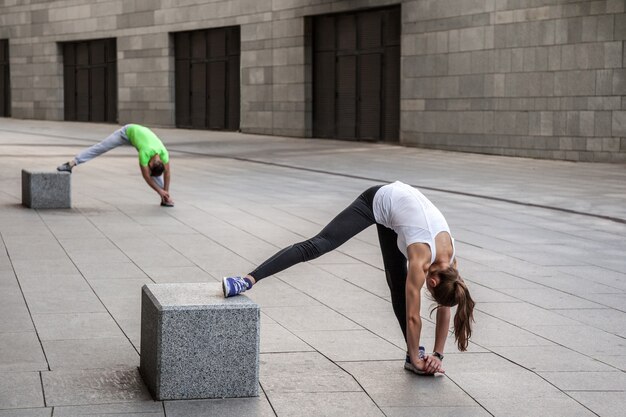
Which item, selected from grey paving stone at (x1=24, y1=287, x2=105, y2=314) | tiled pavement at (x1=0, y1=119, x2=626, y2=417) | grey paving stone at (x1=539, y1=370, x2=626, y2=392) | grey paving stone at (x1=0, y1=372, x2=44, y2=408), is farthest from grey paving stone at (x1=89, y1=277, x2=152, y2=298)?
grey paving stone at (x1=539, y1=370, x2=626, y2=392)

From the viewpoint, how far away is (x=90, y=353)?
695 centimetres

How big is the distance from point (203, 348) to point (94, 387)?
73 cm

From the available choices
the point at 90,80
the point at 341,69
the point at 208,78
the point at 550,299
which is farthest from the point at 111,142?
the point at 90,80

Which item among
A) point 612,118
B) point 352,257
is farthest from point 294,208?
point 612,118

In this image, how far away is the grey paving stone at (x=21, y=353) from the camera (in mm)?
6543

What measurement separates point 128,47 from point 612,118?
23.3 m

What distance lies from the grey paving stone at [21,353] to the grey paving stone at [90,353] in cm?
7

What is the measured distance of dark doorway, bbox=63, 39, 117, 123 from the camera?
1746 inches

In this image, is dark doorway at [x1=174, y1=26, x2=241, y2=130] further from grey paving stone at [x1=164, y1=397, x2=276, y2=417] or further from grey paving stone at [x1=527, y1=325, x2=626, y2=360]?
grey paving stone at [x1=164, y1=397, x2=276, y2=417]

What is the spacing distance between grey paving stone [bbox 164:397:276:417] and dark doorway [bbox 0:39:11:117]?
46.7 m

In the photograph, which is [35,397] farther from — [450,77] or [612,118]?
[450,77]

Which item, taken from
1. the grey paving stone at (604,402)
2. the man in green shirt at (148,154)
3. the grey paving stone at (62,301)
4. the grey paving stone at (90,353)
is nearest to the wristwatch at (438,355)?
the grey paving stone at (604,402)

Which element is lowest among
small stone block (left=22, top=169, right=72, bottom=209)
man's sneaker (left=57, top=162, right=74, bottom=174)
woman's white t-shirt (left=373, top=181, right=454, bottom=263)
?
small stone block (left=22, top=169, right=72, bottom=209)

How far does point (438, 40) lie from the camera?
1150 inches
